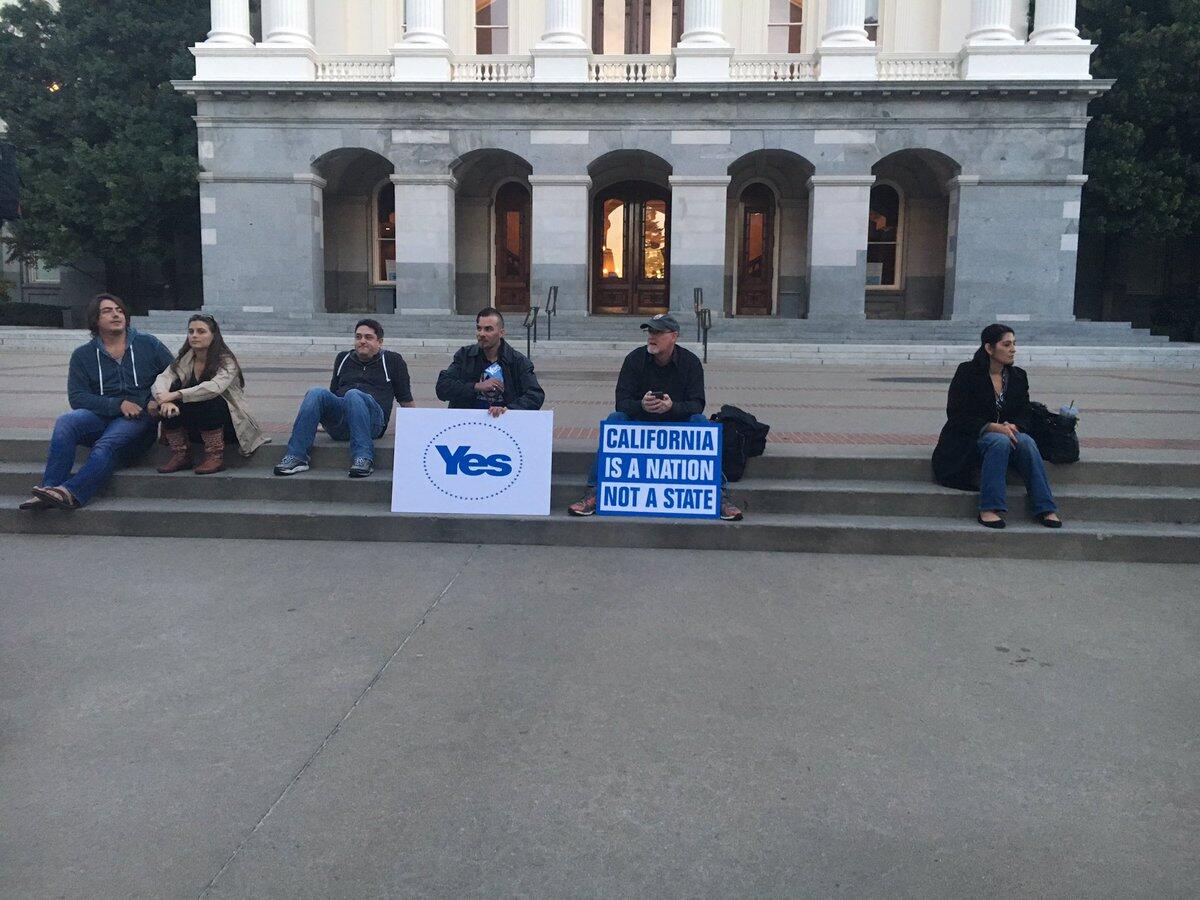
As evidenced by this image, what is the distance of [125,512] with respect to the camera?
21.7ft

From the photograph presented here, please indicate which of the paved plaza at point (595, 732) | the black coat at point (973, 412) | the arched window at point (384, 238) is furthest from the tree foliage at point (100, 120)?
the black coat at point (973, 412)

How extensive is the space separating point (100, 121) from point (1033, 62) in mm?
27921

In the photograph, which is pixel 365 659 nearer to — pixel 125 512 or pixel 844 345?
pixel 125 512

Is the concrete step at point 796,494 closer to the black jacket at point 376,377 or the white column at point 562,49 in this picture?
the black jacket at point 376,377

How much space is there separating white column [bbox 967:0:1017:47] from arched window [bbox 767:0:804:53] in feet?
17.7

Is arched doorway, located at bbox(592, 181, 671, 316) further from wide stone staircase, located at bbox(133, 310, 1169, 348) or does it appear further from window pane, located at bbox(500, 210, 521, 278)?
wide stone staircase, located at bbox(133, 310, 1169, 348)

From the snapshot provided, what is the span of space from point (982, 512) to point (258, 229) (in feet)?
80.2

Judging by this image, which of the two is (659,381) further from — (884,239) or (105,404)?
(884,239)

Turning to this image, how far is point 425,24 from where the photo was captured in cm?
2616

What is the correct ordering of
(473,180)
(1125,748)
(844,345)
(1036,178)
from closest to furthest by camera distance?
(1125,748) < (844,345) < (1036,178) < (473,180)

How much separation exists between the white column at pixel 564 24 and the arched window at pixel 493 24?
393 cm

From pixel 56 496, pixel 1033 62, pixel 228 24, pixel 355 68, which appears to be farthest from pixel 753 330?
pixel 56 496

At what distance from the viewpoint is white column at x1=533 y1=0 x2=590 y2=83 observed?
2552cm

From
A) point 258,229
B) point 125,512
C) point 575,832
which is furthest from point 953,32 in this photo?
point 575,832
